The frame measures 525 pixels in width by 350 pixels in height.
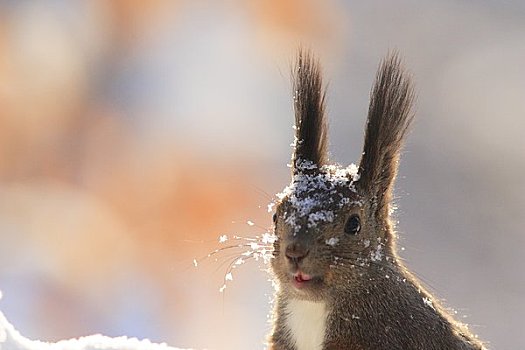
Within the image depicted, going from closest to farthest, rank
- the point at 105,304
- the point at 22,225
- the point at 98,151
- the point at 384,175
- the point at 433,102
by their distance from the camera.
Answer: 1. the point at 384,175
2. the point at 105,304
3. the point at 22,225
4. the point at 98,151
5. the point at 433,102

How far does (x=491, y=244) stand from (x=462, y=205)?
207 millimetres

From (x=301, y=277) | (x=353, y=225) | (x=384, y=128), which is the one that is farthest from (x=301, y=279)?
(x=384, y=128)

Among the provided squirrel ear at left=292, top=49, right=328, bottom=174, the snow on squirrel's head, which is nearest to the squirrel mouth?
the snow on squirrel's head

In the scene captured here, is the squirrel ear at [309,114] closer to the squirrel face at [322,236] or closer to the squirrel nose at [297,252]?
the squirrel face at [322,236]

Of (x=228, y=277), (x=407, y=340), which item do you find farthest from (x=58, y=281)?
(x=407, y=340)

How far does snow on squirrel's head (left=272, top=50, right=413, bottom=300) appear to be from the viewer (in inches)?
54.4

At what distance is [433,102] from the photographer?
365 cm

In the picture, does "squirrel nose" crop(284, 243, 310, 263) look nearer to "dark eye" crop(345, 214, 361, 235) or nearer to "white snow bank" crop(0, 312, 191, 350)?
"dark eye" crop(345, 214, 361, 235)

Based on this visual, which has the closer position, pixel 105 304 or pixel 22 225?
pixel 105 304

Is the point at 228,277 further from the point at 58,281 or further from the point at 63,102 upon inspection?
the point at 63,102

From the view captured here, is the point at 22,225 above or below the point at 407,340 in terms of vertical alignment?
above

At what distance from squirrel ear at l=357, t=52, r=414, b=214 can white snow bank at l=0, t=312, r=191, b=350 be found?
46 centimetres

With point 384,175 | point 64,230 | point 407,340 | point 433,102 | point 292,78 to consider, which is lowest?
point 407,340

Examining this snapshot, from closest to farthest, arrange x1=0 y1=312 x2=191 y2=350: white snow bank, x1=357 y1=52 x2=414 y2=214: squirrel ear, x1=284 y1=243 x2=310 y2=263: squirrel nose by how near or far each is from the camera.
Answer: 1. x1=0 y1=312 x2=191 y2=350: white snow bank
2. x1=284 y1=243 x2=310 y2=263: squirrel nose
3. x1=357 y1=52 x2=414 y2=214: squirrel ear
